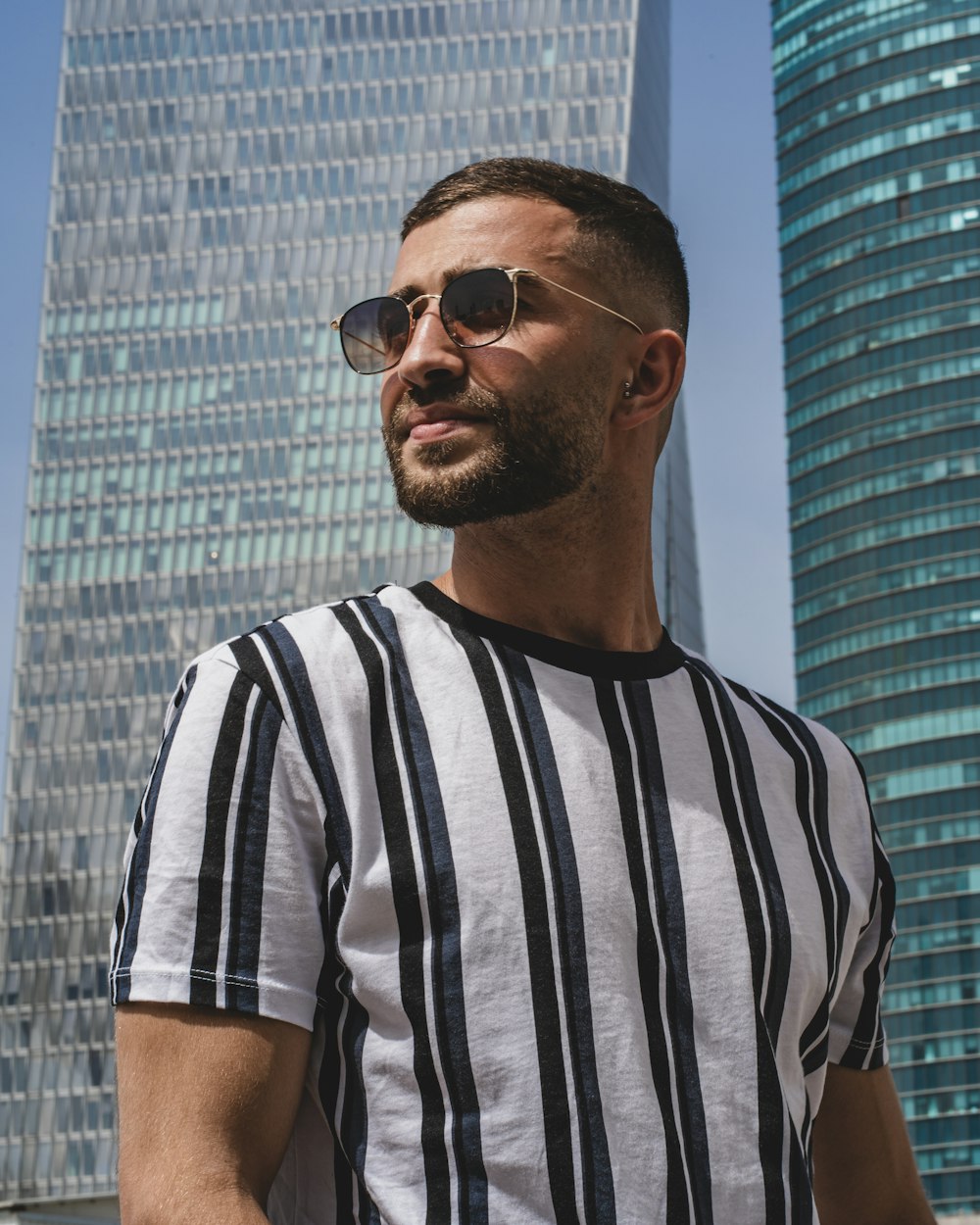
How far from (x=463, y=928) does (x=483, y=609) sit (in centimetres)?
55

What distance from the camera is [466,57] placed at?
115m

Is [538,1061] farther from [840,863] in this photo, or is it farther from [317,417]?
[317,417]

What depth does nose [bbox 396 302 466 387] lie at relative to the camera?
243 cm

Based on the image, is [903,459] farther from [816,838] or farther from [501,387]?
[501,387]

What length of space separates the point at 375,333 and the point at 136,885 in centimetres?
97

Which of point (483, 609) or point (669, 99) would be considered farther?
point (669, 99)

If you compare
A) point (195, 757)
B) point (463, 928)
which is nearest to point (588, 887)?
point (463, 928)

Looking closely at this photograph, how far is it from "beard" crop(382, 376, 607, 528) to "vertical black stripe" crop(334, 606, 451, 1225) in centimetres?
30

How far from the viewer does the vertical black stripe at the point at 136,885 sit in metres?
1.97

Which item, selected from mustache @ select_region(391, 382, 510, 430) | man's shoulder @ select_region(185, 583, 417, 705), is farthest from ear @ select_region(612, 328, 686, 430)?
man's shoulder @ select_region(185, 583, 417, 705)

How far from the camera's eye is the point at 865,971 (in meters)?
2.58

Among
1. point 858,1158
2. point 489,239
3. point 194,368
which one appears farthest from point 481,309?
point 194,368

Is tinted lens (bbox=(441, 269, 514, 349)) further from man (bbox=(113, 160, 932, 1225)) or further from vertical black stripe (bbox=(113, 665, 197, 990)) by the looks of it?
vertical black stripe (bbox=(113, 665, 197, 990))

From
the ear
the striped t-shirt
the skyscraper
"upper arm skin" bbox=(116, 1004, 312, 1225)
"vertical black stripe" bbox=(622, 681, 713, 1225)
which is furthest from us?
the skyscraper
